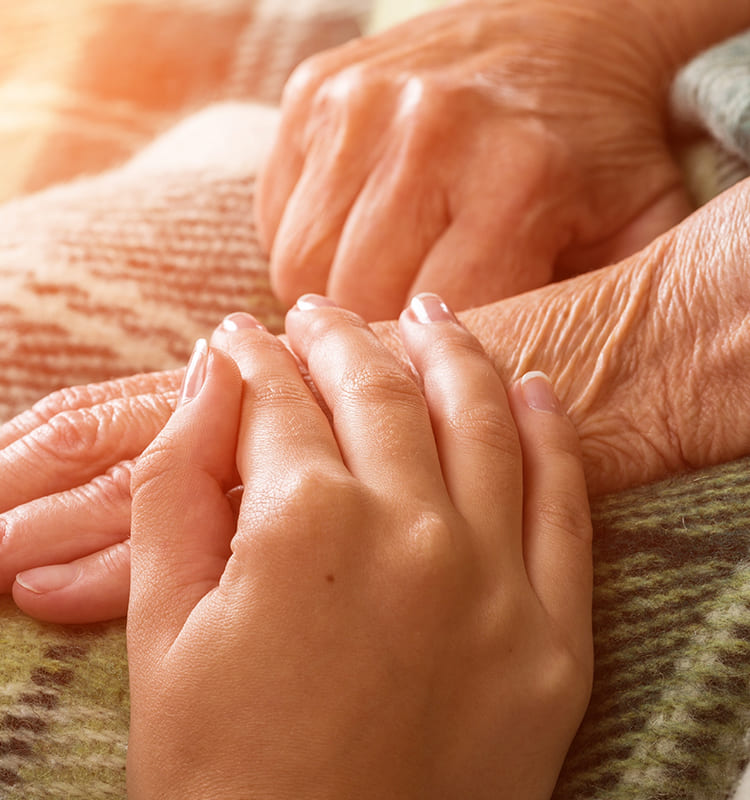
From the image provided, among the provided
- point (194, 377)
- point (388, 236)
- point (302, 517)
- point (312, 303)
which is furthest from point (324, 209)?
point (302, 517)

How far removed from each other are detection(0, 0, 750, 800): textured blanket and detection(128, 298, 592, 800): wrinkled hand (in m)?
0.04

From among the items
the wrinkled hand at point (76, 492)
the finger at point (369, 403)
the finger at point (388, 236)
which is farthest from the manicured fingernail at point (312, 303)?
the finger at point (388, 236)

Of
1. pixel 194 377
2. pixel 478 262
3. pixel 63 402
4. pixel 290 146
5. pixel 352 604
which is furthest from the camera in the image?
pixel 290 146

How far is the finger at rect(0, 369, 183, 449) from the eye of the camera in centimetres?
75

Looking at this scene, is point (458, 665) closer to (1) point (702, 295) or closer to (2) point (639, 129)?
(1) point (702, 295)

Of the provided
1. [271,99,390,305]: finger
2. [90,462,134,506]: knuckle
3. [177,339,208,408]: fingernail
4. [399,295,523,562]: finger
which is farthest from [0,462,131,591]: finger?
[271,99,390,305]: finger

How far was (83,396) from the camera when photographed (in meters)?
0.77

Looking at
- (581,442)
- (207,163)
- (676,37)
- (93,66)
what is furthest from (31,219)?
(676,37)

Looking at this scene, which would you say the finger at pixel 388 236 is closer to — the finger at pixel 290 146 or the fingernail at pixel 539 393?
the finger at pixel 290 146

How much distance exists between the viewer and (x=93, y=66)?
4.50ft

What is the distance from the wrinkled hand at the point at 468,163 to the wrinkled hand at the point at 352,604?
13.6 inches

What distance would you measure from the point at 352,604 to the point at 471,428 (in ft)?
0.47

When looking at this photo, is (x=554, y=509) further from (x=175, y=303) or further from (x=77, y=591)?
(x=175, y=303)

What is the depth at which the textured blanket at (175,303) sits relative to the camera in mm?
534
